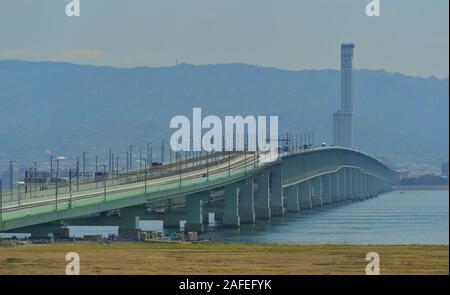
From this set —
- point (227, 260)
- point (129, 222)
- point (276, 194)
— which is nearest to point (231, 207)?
point (276, 194)

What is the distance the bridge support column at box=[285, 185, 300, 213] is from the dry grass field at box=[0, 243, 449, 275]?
4412 inches

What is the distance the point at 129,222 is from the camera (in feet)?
345

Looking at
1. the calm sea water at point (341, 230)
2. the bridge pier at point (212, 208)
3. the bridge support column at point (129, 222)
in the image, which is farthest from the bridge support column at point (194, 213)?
the bridge support column at point (129, 222)

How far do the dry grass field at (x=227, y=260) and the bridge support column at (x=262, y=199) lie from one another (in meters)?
83.9

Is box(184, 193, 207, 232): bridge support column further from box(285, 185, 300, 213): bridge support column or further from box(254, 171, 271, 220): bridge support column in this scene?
box(285, 185, 300, 213): bridge support column

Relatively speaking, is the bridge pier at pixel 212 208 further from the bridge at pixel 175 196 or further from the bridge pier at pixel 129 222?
the bridge pier at pixel 129 222

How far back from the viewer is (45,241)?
271 ft

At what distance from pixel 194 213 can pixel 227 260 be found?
65412 millimetres

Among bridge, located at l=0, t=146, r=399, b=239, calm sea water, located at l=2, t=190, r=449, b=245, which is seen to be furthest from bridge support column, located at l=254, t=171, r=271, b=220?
calm sea water, located at l=2, t=190, r=449, b=245

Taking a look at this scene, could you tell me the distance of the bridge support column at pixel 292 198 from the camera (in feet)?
602

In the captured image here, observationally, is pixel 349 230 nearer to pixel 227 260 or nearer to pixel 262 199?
pixel 262 199
